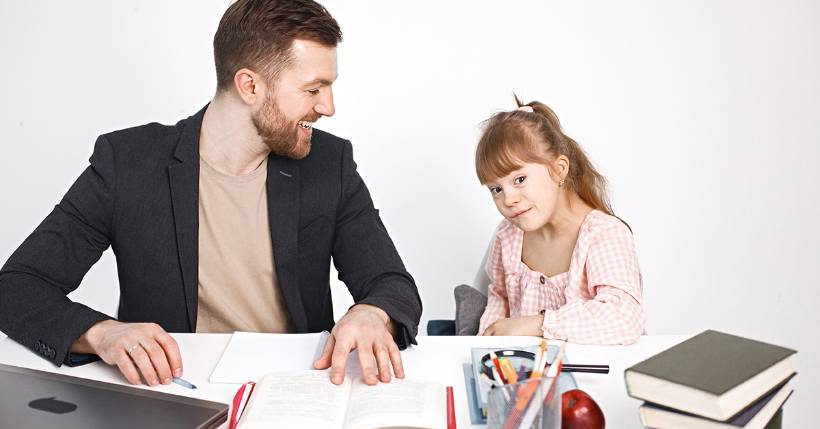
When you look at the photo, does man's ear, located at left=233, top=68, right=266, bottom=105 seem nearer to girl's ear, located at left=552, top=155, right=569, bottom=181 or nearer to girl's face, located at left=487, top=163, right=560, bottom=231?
girl's face, located at left=487, top=163, right=560, bottom=231

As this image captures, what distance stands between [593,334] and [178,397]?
77 centimetres

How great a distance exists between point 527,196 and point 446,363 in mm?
636

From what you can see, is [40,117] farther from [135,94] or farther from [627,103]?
[627,103]

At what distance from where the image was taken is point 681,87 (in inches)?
112

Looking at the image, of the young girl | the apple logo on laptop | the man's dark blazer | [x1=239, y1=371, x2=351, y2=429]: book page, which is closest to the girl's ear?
the young girl

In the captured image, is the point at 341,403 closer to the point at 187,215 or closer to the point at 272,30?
the point at 187,215

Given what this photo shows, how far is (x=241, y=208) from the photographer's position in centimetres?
190

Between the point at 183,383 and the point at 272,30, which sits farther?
the point at 272,30

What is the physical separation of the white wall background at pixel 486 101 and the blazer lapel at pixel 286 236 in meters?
0.98

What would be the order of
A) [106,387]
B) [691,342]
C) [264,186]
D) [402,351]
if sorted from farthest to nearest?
[264,186], [402,351], [106,387], [691,342]

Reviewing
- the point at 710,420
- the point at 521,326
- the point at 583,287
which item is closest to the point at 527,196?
the point at 583,287

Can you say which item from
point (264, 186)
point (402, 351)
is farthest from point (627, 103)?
point (402, 351)

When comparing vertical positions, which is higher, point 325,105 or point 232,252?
point 325,105

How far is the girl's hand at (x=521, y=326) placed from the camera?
1.62m
